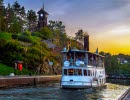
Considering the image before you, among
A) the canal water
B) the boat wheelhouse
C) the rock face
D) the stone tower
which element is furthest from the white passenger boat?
the stone tower

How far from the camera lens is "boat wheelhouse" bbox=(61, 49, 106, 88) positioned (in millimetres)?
63812

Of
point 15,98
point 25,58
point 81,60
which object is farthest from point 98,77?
point 25,58

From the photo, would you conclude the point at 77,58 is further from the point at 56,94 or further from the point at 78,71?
the point at 56,94

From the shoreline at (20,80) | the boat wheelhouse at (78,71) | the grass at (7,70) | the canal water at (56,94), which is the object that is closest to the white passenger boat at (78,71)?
the boat wheelhouse at (78,71)

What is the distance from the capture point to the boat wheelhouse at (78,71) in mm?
63812

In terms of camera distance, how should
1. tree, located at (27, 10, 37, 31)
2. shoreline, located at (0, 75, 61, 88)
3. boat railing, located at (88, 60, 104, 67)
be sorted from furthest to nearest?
tree, located at (27, 10, 37, 31), boat railing, located at (88, 60, 104, 67), shoreline, located at (0, 75, 61, 88)

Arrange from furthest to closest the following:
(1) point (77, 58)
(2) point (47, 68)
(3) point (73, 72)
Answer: (2) point (47, 68)
(1) point (77, 58)
(3) point (73, 72)

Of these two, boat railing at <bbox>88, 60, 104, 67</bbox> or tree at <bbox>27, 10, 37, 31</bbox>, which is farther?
tree at <bbox>27, 10, 37, 31</bbox>

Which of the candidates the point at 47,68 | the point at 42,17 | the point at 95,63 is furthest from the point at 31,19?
the point at 95,63

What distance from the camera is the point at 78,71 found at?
6481 centimetres

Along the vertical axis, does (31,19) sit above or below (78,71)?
above

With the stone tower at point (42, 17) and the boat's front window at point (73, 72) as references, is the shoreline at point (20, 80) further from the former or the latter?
the stone tower at point (42, 17)

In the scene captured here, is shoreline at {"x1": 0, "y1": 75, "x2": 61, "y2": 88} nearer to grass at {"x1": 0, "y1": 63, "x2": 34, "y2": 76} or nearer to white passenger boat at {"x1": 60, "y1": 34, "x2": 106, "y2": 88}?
grass at {"x1": 0, "y1": 63, "x2": 34, "y2": 76}

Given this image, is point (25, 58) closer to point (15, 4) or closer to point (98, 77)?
point (98, 77)
